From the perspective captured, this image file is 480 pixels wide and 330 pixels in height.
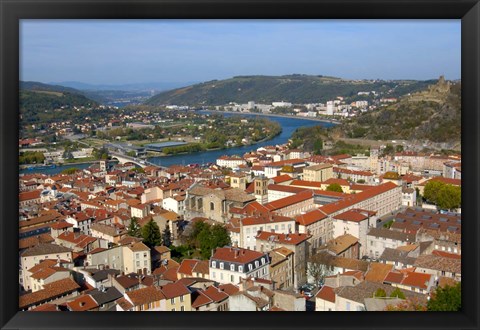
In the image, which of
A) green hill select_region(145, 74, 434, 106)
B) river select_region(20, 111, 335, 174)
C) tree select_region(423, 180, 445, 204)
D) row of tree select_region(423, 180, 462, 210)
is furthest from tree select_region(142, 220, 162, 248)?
green hill select_region(145, 74, 434, 106)

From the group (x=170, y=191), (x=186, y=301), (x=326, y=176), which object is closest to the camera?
(x=186, y=301)

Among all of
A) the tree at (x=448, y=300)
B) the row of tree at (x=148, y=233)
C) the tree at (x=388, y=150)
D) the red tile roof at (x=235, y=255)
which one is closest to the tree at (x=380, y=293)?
the red tile roof at (x=235, y=255)

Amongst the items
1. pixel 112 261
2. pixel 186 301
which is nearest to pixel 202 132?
pixel 112 261

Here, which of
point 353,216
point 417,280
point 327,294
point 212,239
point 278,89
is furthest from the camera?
point 278,89

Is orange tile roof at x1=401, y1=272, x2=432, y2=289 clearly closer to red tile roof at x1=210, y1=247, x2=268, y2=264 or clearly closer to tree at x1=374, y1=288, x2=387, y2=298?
tree at x1=374, y1=288, x2=387, y2=298

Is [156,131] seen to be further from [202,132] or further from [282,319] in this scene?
[282,319]

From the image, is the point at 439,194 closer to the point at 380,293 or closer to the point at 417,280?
the point at 417,280

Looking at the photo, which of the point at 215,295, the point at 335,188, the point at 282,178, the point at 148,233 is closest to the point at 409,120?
the point at 282,178
